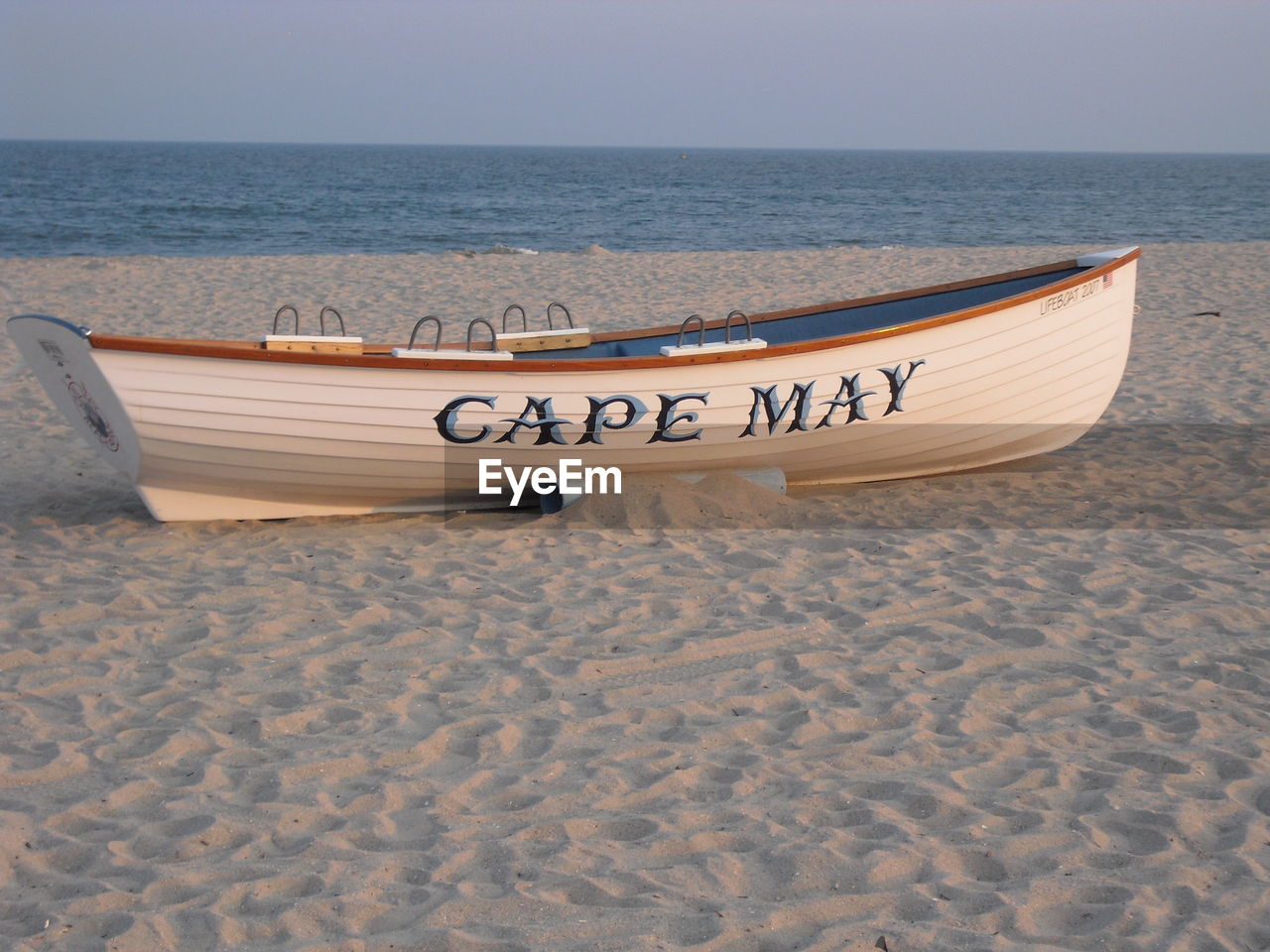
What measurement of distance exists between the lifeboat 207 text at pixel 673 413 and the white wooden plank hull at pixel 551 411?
0.01 meters

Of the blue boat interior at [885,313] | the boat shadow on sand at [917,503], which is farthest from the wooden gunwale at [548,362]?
the boat shadow on sand at [917,503]

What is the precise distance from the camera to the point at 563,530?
5688 millimetres

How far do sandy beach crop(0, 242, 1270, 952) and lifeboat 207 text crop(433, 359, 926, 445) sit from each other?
409mm

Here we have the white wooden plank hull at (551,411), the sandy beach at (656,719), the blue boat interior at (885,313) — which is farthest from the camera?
the blue boat interior at (885,313)

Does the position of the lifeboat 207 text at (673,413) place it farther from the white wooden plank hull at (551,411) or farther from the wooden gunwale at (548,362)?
the wooden gunwale at (548,362)

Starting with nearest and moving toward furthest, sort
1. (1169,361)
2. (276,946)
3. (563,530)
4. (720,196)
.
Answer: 1. (276,946)
2. (563,530)
3. (1169,361)
4. (720,196)

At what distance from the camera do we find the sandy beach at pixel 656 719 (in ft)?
9.14

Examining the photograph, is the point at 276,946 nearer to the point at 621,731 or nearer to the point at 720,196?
the point at 621,731

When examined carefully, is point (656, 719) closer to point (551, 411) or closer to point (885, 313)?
point (551, 411)

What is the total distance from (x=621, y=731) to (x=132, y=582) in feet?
8.25

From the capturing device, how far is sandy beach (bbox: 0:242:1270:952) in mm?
2785

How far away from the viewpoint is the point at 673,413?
571 centimetres

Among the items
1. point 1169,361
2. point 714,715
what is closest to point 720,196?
point 1169,361

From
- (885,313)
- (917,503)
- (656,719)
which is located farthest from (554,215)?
(656,719)
